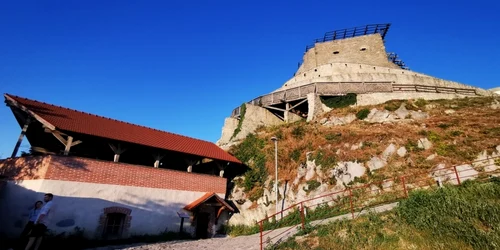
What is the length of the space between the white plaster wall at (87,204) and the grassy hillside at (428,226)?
28.3ft

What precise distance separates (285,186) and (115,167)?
10.7 meters

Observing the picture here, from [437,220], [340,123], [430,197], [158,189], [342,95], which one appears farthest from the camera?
[342,95]

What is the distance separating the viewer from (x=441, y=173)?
14070 mm

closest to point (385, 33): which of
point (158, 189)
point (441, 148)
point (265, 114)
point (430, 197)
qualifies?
point (265, 114)

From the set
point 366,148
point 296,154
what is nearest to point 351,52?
point 366,148

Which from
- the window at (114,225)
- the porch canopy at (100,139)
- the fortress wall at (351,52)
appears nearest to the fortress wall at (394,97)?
the fortress wall at (351,52)

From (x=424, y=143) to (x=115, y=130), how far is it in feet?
63.6

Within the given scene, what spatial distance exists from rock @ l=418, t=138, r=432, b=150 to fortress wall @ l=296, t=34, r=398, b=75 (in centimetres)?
2276

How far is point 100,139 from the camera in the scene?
13391 mm

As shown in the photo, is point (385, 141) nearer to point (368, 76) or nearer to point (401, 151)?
point (401, 151)

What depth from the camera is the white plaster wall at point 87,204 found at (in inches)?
448

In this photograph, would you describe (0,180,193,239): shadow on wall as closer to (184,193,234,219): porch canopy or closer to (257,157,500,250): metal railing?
(184,193,234,219): porch canopy

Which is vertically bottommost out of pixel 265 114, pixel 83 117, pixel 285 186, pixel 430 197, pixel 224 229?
pixel 224 229

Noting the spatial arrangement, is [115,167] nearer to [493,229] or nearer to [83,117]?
[83,117]
